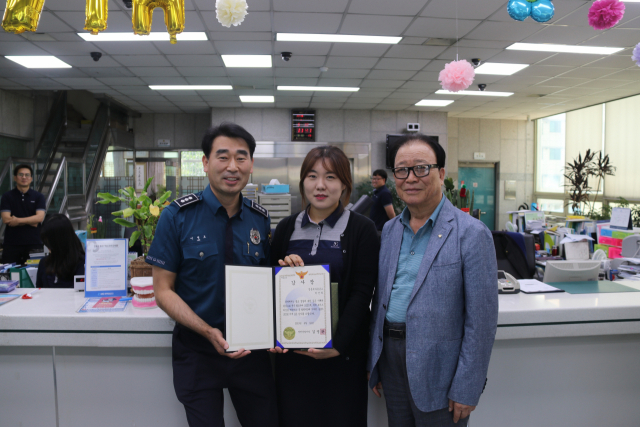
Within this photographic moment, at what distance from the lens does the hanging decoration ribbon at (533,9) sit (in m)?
2.00

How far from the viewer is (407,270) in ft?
4.57

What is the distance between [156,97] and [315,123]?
3468 mm

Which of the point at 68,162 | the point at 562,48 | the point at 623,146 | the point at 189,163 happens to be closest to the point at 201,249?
the point at 562,48

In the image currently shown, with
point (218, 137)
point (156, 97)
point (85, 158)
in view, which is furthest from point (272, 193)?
point (218, 137)

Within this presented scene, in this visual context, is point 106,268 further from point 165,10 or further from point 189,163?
point 189,163

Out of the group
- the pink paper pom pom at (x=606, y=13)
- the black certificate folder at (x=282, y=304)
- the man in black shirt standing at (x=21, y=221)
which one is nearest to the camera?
the black certificate folder at (x=282, y=304)

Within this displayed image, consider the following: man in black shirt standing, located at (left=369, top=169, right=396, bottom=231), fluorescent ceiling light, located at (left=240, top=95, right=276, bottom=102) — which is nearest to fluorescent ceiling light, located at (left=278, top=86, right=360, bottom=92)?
fluorescent ceiling light, located at (left=240, top=95, right=276, bottom=102)

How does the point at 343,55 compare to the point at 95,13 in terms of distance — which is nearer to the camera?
the point at 95,13

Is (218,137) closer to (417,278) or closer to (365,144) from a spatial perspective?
(417,278)

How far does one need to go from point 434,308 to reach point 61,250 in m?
2.40

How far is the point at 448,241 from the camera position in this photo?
1.33 metres

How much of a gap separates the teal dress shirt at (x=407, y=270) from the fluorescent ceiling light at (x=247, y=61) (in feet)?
16.0

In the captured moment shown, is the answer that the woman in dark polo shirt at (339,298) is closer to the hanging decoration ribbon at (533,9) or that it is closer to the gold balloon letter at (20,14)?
the gold balloon letter at (20,14)

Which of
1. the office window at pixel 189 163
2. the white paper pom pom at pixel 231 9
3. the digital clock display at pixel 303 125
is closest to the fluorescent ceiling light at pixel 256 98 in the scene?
the digital clock display at pixel 303 125
